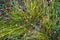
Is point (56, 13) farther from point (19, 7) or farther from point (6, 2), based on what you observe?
point (6, 2)

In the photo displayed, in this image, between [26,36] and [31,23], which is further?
[31,23]

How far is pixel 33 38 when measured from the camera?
217 cm

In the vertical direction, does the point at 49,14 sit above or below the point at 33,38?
above

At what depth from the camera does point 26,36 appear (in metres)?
2.20

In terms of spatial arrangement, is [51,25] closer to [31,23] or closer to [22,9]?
[31,23]

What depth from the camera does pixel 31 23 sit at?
2342 millimetres

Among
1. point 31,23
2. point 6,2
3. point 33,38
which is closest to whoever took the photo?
point 33,38

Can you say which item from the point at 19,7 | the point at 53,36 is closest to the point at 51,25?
the point at 53,36

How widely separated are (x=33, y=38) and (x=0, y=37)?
0.37 metres

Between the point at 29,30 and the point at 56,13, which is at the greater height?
the point at 56,13

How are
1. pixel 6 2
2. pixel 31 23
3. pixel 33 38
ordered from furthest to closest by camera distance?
pixel 6 2 < pixel 31 23 < pixel 33 38

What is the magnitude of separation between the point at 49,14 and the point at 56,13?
0.33 ft

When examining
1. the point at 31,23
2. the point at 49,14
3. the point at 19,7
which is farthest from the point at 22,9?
the point at 49,14

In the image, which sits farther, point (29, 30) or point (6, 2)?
point (6, 2)
